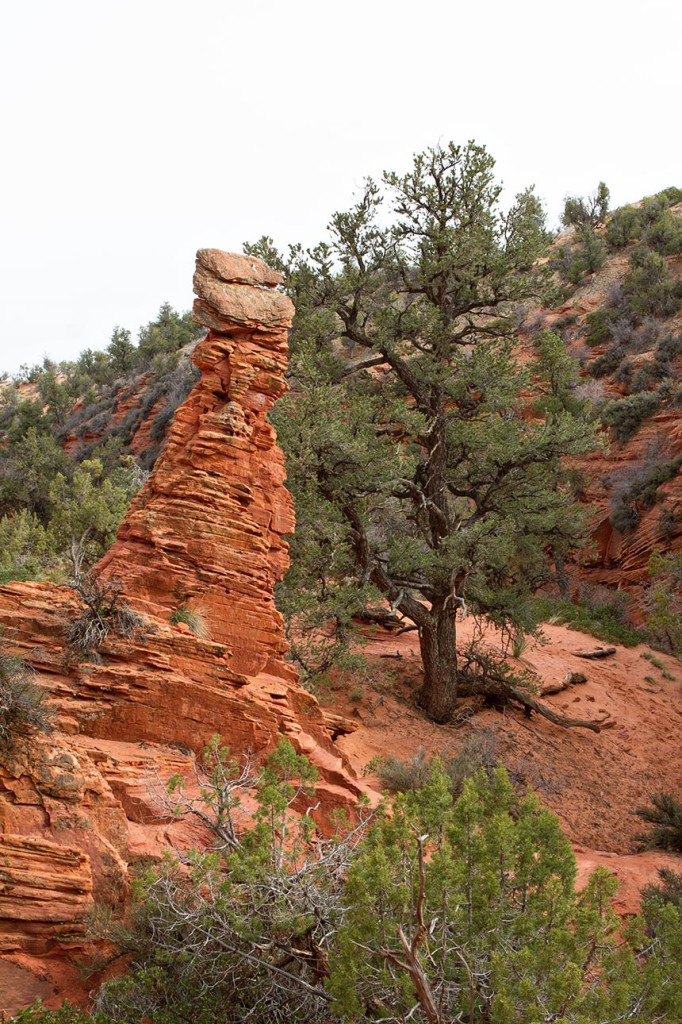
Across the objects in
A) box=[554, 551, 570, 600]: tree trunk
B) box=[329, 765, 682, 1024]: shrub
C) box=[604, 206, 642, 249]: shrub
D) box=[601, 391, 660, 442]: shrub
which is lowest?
box=[554, 551, 570, 600]: tree trunk

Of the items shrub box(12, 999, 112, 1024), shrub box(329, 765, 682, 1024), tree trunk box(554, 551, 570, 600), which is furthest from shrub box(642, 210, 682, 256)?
shrub box(12, 999, 112, 1024)

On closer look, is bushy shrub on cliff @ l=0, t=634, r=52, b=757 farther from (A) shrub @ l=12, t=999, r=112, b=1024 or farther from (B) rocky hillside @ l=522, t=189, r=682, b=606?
(B) rocky hillside @ l=522, t=189, r=682, b=606

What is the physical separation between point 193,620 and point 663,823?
7308 mm

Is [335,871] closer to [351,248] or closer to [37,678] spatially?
[37,678]

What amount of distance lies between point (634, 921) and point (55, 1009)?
11.7 feet

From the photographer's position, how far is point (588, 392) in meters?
29.0

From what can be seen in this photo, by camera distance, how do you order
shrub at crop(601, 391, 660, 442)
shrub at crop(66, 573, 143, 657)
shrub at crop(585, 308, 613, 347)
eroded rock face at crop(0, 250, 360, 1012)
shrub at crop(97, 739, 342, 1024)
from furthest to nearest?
shrub at crop(585, 308, 613, 347)
shrub at crop(601, 391, 660, 442)
shrub at crop(66, 573, 143, 657)
eroded rock face at crop(0, 250, 360, 1012)
shrub at crop(97, 739, 342, 1024)

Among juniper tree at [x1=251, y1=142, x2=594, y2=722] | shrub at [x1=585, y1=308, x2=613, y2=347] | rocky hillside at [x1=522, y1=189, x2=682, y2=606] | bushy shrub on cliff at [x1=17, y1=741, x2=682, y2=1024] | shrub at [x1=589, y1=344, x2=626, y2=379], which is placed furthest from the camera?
shrub at [x1=585, y1=308, x2=613, y2=347]

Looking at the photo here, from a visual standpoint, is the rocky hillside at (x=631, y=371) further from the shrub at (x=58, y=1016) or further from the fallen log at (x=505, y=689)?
the shrub at (x=58, y=1016)

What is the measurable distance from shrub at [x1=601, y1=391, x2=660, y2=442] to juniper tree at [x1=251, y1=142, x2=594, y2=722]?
1294 centimetres

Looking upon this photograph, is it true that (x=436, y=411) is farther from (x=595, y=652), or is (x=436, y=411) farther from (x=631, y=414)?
(x=631, y=414)

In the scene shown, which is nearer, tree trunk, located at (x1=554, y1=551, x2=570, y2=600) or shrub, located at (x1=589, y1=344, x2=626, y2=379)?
tree trunk, located at (x1=554, y1=551, x2=570, y2=600)

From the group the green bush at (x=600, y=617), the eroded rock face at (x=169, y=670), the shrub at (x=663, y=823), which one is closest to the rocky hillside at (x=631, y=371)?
the green bush at (x=600, y=617)

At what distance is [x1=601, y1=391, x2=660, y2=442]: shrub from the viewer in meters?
26.4
